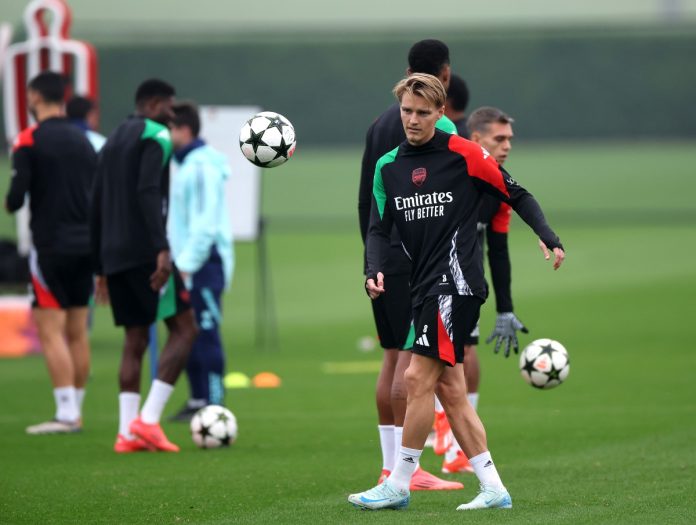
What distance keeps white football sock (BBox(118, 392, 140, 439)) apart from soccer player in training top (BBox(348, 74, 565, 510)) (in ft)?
9.96

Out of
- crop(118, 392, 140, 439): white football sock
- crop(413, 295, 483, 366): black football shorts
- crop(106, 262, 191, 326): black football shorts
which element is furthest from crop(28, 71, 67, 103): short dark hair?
crop(413, 295, 483, 366): black football shorts

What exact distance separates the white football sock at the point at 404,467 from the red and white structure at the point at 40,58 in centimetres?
1090

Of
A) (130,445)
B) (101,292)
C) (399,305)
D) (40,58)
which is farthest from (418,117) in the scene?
(40,58)

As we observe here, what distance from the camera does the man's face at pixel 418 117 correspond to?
698 cm

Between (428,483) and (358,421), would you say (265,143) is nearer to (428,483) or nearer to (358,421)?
(428,483)

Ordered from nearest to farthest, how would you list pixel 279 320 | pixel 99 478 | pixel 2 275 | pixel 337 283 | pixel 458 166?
pixel 458 166 < pixel 99 478 < pixel 2 275 < pixel 279 320 < pixel 337 283

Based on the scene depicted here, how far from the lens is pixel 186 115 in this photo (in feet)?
37.7

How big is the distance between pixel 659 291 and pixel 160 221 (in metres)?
14.9

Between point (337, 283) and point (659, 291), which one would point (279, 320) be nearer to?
point (337, 283)

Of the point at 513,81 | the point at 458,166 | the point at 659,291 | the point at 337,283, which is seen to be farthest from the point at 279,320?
the point at 513,81

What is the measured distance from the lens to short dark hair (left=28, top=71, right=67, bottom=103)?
10828 mm

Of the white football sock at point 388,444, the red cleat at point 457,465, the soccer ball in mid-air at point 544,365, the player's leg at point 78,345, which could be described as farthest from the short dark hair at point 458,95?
the player's leg at point 78,345

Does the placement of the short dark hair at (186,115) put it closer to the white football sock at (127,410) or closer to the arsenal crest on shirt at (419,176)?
the white football sock at (127,410)

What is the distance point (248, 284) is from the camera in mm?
25812
